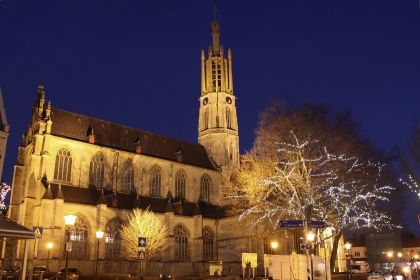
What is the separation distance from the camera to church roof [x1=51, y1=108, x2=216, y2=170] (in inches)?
1895

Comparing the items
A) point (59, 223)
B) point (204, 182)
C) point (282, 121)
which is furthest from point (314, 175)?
point (204, 182)

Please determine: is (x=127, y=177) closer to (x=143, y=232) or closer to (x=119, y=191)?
(x=119, y=191)

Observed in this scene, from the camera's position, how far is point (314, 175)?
28.8 metres

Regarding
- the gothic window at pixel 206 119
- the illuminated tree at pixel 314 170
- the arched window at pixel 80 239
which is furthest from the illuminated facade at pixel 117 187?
the illuminated tree at pixel 314 170

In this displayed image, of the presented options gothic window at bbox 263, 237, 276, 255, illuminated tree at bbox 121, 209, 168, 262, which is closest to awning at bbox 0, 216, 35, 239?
illuminated tree at bbox 121, 209, 168, 262

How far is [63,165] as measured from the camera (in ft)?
149

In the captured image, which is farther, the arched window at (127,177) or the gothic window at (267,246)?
the arched window at (127,177)

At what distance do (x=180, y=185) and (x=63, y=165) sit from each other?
15.4m

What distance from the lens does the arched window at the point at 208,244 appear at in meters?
50.4

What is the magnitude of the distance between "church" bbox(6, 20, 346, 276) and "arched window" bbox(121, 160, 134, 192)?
0.12 meters

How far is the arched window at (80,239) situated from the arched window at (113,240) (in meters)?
2.07

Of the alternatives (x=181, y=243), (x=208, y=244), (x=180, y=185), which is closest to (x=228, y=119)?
(x=180, y=185)

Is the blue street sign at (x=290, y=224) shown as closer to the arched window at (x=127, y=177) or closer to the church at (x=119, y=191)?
the church at (x=119, y=191)

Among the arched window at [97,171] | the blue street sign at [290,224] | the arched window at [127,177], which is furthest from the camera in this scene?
the arched window at [127,177]
